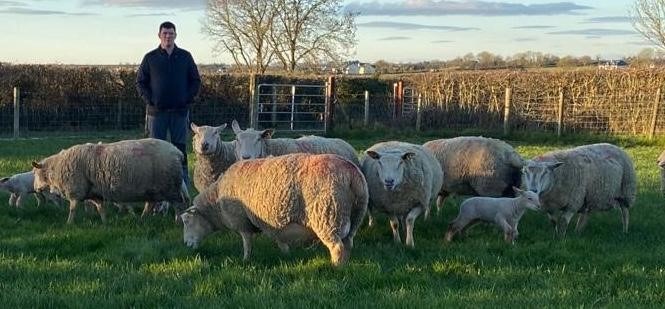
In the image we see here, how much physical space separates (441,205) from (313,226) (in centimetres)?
380

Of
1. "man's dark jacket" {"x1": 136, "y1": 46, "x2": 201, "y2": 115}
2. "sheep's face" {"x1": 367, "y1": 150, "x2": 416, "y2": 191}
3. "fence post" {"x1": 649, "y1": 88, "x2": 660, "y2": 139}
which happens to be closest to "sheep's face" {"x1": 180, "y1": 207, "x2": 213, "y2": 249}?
"sheep's face" {"x1": 367, "y1": 150, "x2": 416, "y2": 191}

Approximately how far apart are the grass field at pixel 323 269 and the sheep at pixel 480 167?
654 millimetres

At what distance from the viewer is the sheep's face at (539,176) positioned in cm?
809

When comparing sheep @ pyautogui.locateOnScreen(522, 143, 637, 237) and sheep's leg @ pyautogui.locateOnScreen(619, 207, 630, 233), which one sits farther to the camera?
sheep's leg @ pyautogui.locateOnScreen(619, 207, 630, 233)

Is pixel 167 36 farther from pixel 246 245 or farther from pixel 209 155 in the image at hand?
pixel 246 245

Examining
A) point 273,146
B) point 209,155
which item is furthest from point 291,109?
point 209,155

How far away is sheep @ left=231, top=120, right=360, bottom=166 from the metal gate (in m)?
12.8

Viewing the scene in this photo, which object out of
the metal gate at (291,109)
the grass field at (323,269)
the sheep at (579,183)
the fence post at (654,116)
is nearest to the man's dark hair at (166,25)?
the grass field at (323,269)

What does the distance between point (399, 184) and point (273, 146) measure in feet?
6.00

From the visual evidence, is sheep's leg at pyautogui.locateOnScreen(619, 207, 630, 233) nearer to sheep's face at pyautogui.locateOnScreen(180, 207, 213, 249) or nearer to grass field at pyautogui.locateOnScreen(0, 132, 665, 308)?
grass field at pyautogui.locateOnScreen(0, 132, 665, 308)

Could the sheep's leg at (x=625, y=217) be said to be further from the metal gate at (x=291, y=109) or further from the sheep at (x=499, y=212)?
the metal gate at (x=291, y=109)

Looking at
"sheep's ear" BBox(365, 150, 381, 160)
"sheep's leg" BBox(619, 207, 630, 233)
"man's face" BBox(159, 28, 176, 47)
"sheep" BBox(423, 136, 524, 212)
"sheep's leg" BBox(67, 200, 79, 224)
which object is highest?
"man's face" BBox(159, 28, 176, 47)

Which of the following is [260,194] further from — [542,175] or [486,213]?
[542,175]

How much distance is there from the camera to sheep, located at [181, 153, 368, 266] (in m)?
6.25
